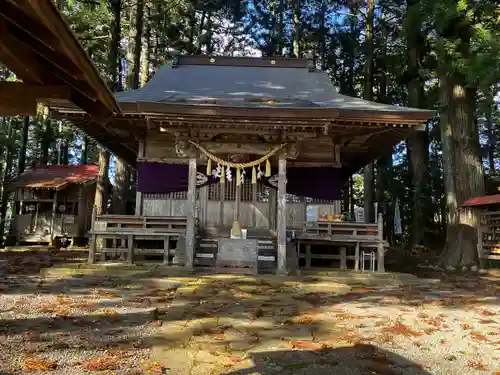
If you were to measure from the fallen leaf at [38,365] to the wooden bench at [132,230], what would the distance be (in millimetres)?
6135

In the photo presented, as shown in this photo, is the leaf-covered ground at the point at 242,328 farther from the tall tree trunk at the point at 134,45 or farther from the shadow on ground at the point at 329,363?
the tall tree trunk at the point at 134,45

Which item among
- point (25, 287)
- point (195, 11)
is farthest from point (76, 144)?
point (25, 287)

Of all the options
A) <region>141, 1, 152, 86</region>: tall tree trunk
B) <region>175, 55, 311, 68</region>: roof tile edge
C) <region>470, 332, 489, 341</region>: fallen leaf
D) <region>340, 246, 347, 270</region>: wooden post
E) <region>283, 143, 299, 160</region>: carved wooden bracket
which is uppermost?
<region>141, 1, 152, 86</region>: tall tree trunk

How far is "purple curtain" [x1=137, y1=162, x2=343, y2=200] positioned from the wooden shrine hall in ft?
0.10

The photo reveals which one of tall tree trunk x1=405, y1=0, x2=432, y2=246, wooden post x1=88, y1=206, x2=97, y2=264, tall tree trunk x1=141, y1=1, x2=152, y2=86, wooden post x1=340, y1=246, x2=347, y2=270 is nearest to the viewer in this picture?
wooden post x1=88, y1=206, x2=97, y2=264

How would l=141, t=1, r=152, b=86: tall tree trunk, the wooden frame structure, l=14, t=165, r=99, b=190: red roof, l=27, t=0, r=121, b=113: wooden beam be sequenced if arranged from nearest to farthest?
l=27, t=0, r=121, b=113: wooden beam, the wooden frame structure, l=14, t=165, r=99, b=190: red roof, l=141, t=1, r=152, b=86: tall tree trunk

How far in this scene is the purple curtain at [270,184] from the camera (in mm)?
11672

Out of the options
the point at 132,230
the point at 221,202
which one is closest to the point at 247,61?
the point at 221,202

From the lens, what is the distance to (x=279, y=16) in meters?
25.6

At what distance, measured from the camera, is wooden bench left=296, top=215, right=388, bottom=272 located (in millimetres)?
9758

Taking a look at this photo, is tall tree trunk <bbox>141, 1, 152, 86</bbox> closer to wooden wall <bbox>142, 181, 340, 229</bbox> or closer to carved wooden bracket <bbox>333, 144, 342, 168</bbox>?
wooden wall <bbox>142, 181, 340, 229</bbox>

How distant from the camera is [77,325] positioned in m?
4.91

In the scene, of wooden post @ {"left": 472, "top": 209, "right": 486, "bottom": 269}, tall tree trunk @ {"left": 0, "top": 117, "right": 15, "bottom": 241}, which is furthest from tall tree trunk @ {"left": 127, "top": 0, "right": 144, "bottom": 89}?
wooden post @ {"left": 472, "top": 209, "right": 486, "bottom": 269}

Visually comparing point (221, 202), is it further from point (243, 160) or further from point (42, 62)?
point (42, 62)
